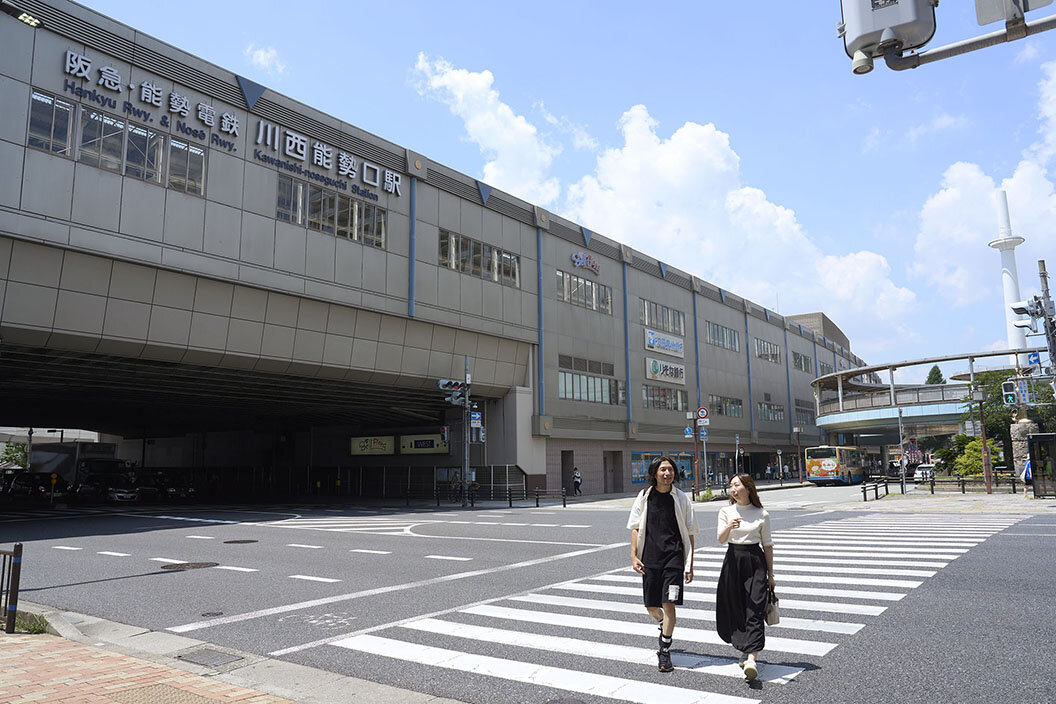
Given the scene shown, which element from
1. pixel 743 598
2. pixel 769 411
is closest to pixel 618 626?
pixel 743 598

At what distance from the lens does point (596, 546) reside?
16500mm

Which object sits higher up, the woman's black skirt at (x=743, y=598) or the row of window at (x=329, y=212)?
the row of window at (x=329, y=212)

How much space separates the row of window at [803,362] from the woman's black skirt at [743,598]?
77624 mm

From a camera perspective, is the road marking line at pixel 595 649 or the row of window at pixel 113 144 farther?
the row of window at pixel 113 144

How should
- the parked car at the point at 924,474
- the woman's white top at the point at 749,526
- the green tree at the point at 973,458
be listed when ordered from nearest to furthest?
the woman's white top at the point at 749,526 → the green tree at the point at 973,458 → the parked car at the point at 924,474

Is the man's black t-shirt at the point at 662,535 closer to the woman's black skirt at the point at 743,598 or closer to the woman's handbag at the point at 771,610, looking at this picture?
the woman's black skirt at the point at 743,598

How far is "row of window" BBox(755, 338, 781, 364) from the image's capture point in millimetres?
70500

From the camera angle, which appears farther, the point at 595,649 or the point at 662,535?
the point at 595,649

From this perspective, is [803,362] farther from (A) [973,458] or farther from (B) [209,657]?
(B) [209,657]

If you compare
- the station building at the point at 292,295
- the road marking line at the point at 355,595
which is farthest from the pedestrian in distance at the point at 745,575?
the station building at the point at 292,295

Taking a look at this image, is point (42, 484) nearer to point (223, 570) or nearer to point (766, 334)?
point (223, 570)

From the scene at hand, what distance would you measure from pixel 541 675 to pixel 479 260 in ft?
109

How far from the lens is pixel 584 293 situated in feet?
151

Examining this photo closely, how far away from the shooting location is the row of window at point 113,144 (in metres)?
23.1
